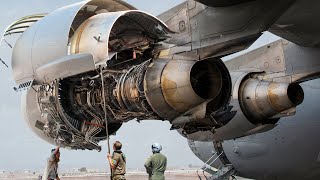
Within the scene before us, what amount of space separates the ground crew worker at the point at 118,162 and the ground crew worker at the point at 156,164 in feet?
1.12

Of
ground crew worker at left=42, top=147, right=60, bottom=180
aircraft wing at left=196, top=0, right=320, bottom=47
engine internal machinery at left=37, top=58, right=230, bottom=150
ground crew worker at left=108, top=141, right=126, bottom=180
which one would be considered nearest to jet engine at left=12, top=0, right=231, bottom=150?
engine internal machinery at left=37, top=58, right=230, bottom=150

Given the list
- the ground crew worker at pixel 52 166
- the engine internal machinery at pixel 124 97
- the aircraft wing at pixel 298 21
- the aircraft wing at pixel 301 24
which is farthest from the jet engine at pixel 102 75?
the aircraft wing at pixel 301 24

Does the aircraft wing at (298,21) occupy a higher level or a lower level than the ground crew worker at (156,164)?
higher

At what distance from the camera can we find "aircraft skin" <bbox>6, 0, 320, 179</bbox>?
6285 millimetres

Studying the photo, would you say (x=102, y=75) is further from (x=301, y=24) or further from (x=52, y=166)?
(x=301, y=24)

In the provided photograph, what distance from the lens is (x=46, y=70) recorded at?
6.61m

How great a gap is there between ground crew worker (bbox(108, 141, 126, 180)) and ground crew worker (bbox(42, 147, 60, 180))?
1.35m

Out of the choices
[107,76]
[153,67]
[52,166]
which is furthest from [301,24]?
[52,166]

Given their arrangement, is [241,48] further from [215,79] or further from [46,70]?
[46,70]

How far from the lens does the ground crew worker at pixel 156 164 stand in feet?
21.5

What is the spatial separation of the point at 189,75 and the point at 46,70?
6.90ft

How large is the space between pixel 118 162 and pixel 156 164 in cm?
55

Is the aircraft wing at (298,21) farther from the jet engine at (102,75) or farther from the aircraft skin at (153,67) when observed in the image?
the jet engine at (102,75)

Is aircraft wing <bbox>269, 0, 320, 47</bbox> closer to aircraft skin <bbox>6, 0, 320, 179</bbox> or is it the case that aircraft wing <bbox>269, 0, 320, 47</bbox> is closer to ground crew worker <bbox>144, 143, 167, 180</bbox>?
aircraft skin <bbox>6, 0, 320, 179</bbox>
